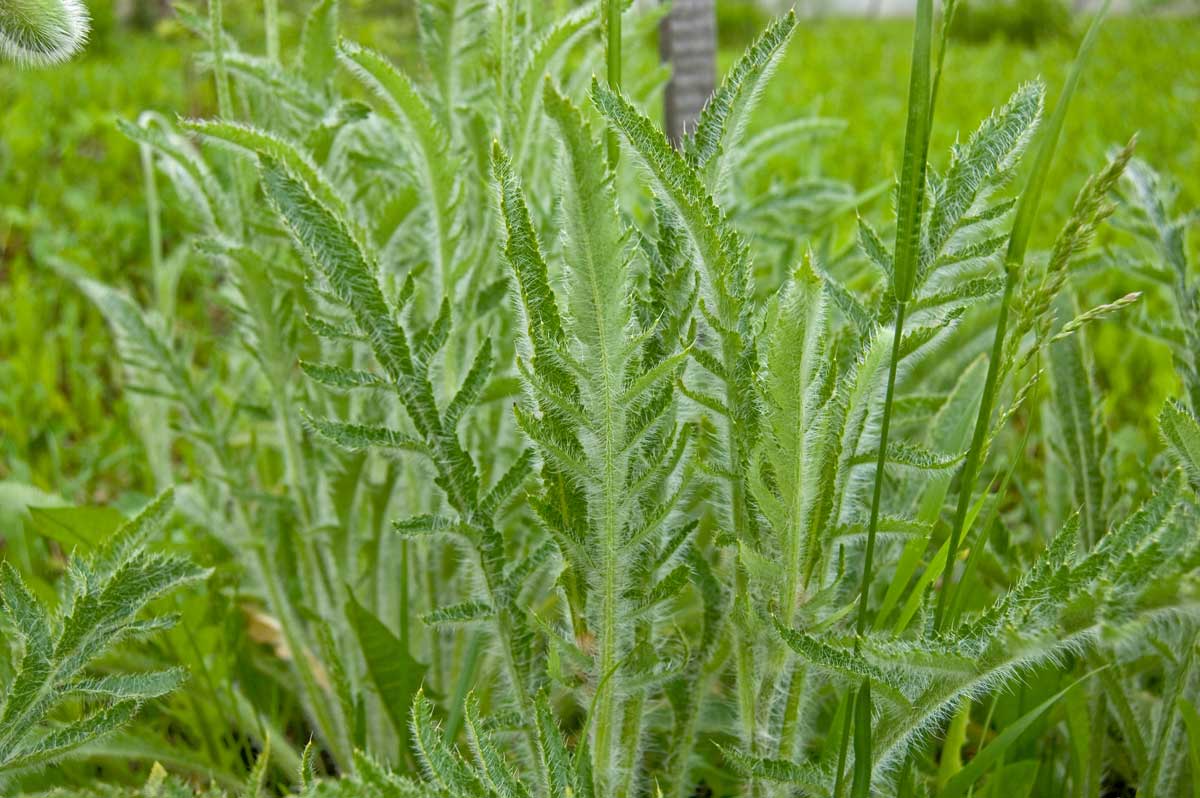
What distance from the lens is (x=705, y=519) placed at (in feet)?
4.76

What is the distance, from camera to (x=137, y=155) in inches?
173

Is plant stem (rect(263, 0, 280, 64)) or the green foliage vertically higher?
plant stem (rect(263, 0, 280, 64))

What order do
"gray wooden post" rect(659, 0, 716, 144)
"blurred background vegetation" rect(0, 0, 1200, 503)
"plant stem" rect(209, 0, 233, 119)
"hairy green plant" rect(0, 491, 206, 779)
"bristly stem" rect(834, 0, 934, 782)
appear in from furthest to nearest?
1. "blurred background vegetation" rect(0, 0, 1200, 503)
2. "gray wooden post" rect(659, 0, 716, 144)
3. "plant stem" rect(209, 0, 233, 119)
4. "hairy green plant" rect(0, 491, 206, 779)
5. "bristly stem" rect(834, 0, 934, 782)

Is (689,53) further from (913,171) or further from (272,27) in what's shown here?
(913,171)

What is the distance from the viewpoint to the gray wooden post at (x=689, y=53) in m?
2.25

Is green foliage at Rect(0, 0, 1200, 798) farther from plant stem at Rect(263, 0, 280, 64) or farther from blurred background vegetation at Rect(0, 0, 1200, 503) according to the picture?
blurred background vegetation at Rect(0, 0, 1200, 503)

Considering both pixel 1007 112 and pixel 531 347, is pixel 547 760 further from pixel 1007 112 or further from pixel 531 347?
pixel 1007 112

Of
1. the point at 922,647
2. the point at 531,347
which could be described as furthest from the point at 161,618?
the point at 922,647

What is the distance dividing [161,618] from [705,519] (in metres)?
0.68

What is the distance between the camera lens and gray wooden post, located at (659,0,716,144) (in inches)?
88.7

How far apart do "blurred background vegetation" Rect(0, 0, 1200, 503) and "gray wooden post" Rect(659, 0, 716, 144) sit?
39cm

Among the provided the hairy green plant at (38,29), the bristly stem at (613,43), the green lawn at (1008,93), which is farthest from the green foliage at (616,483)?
the green lawn at (1008,93)

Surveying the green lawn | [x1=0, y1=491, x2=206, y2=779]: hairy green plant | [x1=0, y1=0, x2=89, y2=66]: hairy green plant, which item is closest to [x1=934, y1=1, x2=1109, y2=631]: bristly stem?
[x1=0, y1=491, x2=206, y2=779]: hairy green plant

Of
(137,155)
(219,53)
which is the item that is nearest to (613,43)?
(219,53)
